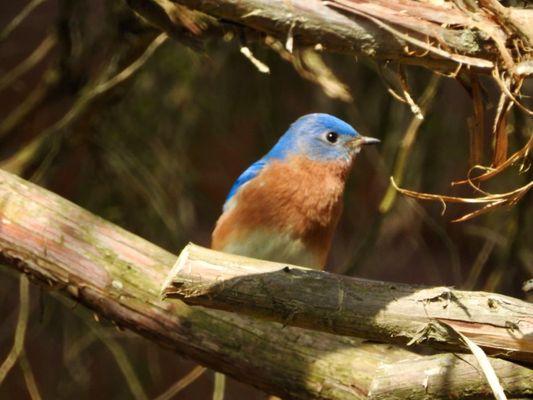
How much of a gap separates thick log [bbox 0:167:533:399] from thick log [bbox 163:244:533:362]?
2.49ft

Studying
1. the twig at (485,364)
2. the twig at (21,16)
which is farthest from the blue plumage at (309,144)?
the twig at (485,364)

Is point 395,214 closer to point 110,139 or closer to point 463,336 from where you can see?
point 110,139

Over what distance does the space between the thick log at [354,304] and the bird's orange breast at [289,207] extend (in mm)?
1602

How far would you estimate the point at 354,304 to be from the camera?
2.38 meters

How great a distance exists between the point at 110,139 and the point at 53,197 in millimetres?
1547

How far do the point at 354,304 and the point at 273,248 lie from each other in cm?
164

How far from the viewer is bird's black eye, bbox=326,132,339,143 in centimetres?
436

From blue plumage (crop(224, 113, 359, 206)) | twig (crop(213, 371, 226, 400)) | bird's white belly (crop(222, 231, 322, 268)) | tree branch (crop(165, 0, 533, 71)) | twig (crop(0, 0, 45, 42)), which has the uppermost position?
tree branch (crop(165, 0, 533, 71))

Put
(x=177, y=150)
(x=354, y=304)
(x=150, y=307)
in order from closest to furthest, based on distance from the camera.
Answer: (x=354, y=304) < (x=150, y=307) < (x=177, y=150)

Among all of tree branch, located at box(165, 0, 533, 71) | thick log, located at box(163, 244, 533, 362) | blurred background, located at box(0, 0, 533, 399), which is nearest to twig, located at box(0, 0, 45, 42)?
blurred background, located at box(0, 0, 533, 399)

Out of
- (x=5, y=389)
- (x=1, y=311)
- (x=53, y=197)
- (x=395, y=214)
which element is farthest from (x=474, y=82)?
(x=5, y=389)

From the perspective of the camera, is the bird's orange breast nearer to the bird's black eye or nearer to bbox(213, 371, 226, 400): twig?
the bird's black eye

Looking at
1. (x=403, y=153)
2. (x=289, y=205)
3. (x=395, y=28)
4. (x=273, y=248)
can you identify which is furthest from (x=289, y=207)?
(x=395, y=28)

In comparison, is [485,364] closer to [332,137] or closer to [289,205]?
[289,205]
